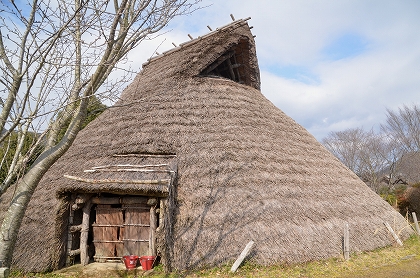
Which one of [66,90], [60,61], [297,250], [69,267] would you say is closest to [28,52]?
[60,61]

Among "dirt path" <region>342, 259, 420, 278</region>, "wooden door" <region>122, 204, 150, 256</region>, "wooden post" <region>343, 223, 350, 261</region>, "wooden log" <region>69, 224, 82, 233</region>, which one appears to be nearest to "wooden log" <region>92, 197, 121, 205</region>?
"wooden door" <region>122, 204, 150, 256</region>

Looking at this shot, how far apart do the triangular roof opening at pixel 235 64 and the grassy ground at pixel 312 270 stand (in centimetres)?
758

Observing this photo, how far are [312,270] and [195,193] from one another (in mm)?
3223

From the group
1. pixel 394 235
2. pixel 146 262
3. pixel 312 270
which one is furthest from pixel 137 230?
pixel 394 235

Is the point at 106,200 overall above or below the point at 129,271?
above

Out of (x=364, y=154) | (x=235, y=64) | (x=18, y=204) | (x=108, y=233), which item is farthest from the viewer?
(x=364, y=154)

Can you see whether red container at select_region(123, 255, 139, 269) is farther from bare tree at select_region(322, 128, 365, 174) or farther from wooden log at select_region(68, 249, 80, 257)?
bare tree at select_region(322, 128, 365, 174)

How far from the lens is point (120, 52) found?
3.62 metres

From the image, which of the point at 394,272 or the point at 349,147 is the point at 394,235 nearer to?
the point at 394,272

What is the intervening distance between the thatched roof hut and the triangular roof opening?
72.9 inches

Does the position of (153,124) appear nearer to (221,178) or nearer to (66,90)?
(221,178)

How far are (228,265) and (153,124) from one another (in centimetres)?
470

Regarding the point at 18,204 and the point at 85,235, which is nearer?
the point at 18,204

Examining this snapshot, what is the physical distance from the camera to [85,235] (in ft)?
22.6
